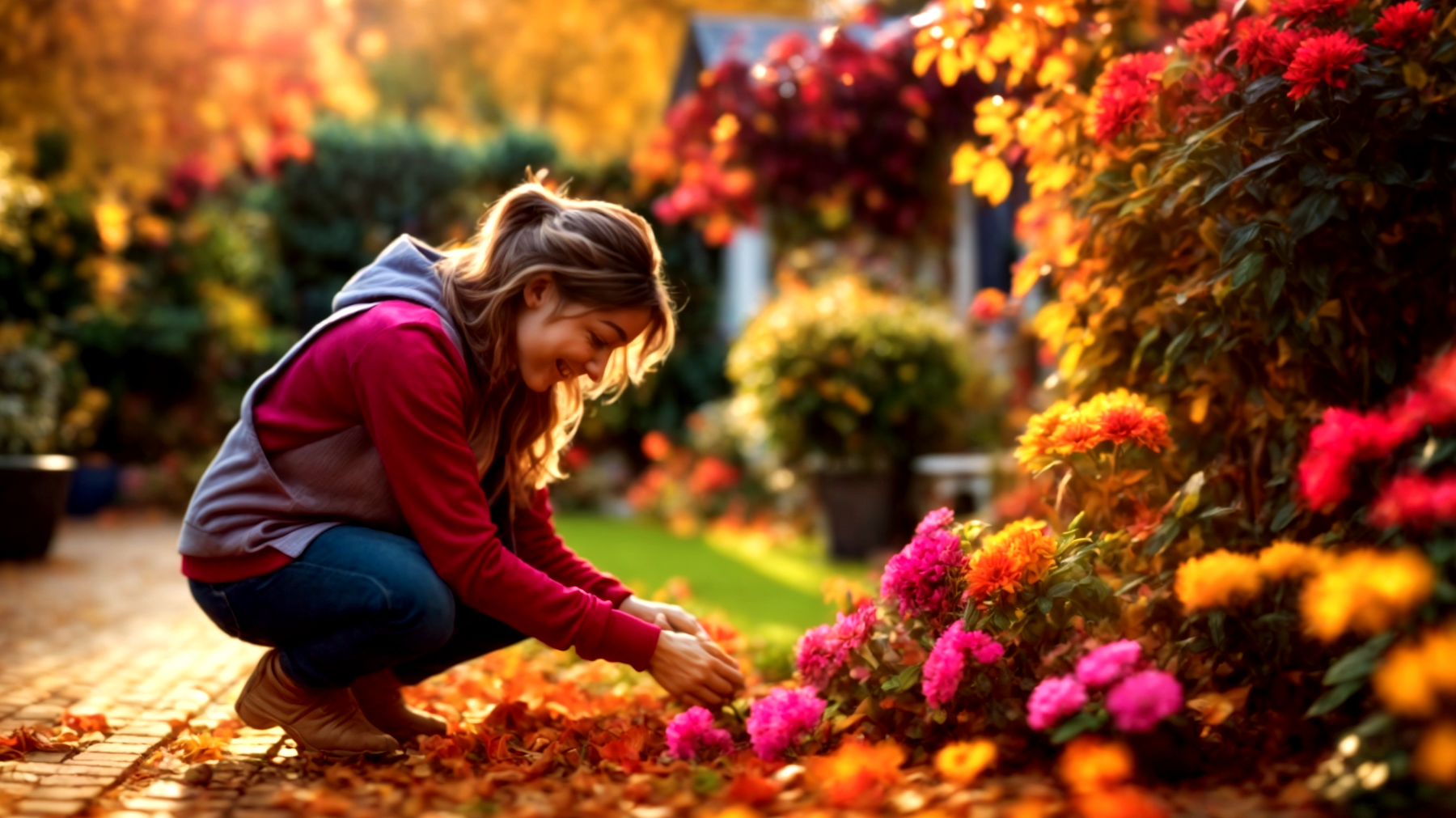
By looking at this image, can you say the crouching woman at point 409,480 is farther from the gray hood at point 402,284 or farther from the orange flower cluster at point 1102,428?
the orange flower cluster at point 1102,428

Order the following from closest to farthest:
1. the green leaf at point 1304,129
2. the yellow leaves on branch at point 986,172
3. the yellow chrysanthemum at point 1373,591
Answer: the yellow chrysanthemum at point 1373,591
the green leaf at point 1304,129
the yellow leaves on branch at point 986,172

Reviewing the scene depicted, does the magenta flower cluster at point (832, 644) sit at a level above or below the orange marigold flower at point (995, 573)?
below

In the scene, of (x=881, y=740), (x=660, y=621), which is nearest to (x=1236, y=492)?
(x=881, y=740)

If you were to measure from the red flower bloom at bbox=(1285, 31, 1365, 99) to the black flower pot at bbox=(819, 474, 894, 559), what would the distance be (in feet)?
13.8

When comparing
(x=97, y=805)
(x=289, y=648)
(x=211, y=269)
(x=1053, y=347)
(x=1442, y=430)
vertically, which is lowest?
(x=97, y=805)

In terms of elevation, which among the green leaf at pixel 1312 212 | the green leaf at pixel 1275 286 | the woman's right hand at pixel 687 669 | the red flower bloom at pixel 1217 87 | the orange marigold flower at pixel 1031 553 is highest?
the red flower bloom at pixel 1217 87

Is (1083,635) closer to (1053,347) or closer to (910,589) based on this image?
(910,589)

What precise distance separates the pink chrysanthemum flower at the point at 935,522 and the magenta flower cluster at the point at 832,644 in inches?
8.1

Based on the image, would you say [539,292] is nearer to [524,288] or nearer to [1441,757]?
[524,288]

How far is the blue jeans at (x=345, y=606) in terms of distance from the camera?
2.31 metres

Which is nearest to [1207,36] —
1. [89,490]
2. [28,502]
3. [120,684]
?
[120,684]

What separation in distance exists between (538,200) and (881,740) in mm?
1243

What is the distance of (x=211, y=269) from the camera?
10758 mm

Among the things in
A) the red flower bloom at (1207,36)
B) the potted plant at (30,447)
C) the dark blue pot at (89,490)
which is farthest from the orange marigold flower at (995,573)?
the dark blue pot at (89,490)
